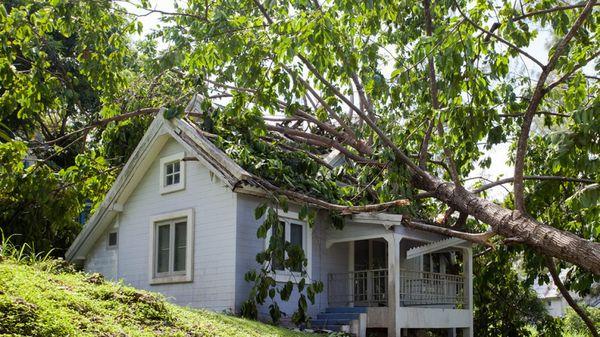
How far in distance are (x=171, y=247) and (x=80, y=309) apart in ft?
28.1

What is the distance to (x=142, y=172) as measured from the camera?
17.8m

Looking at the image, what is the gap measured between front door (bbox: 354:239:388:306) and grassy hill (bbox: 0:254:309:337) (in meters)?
5.75

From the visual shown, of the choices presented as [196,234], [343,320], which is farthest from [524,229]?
[196,234]

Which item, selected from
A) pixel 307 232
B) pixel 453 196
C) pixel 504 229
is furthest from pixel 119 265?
pixel 504 229

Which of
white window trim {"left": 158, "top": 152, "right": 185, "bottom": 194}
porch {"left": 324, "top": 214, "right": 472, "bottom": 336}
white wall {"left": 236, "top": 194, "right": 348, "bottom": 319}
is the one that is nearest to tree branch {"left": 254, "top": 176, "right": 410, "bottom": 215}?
white wall {"left": 236, "top": 194, "right": 348, "bottom": 319}

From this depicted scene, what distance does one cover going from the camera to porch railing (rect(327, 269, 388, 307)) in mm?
16406

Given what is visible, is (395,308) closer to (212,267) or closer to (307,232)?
(307,232)

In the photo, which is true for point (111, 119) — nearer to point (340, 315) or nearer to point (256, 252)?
point (256, 252)

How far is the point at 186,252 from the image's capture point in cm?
1617

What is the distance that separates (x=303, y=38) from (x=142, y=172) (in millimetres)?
8207

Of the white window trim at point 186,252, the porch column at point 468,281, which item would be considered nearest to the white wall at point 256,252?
the white window trim at point 186,252

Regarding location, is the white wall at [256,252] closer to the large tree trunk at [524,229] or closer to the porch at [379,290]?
the porch at [379,290]

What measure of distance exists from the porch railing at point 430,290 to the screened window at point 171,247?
523 cm

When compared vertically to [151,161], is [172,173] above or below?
below
